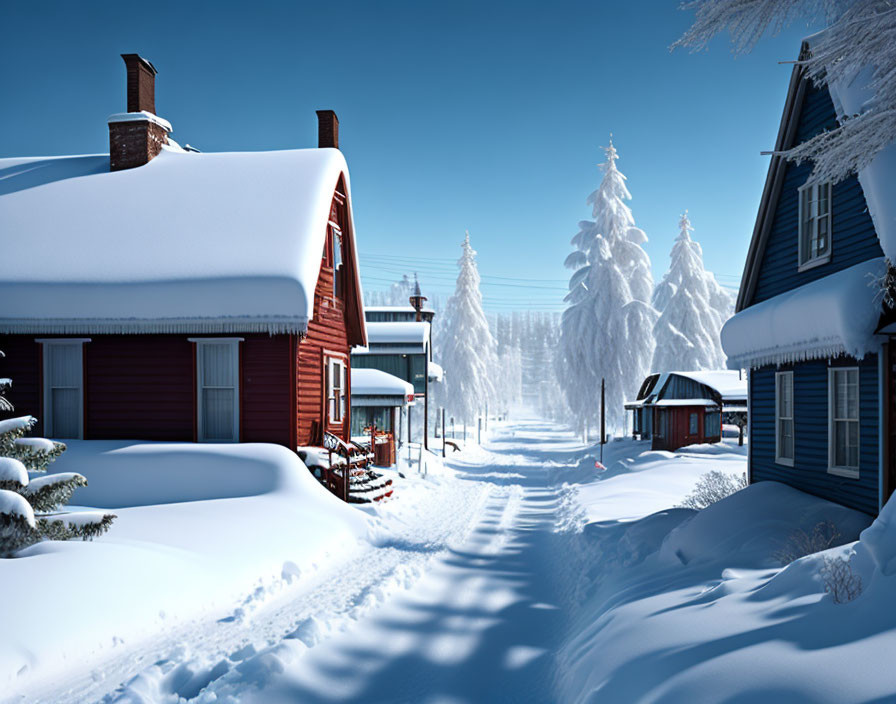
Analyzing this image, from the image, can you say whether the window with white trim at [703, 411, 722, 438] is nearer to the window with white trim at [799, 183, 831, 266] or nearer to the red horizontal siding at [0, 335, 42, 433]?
the window with white trim at [799, 183, 831, 266]

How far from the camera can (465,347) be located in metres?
52.0

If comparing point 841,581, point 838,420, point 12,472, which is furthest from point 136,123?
point 841,581

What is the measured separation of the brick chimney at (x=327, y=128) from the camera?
19.3 m

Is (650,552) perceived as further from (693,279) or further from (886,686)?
(693,279)

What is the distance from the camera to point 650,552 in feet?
31.3

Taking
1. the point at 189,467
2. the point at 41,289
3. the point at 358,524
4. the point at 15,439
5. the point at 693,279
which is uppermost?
the point at 693,279

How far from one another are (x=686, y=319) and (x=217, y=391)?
130 feet

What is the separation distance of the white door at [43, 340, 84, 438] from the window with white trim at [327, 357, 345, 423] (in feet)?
20.2

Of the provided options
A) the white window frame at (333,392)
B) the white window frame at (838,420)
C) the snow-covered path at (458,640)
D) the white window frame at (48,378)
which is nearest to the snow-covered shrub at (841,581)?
the snow-covered path at (458,640)

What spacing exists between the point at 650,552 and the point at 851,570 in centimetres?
472

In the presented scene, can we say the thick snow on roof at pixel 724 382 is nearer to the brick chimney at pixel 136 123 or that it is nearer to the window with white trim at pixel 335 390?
the window with white trim at pixel 335 390

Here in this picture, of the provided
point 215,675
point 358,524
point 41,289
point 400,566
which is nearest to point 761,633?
point 215,675

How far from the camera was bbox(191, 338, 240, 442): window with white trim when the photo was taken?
14.3 m

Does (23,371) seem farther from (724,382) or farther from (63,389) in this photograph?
(724,382)
